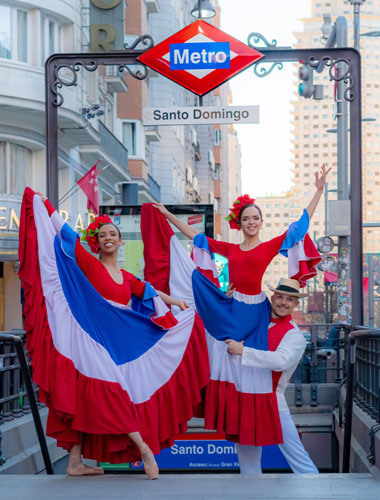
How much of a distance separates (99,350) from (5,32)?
15357 millimetres

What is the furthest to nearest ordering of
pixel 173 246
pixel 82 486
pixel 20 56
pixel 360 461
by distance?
pixel 20 56
pixel 173 246
pixel 360 461
pixel 82 486

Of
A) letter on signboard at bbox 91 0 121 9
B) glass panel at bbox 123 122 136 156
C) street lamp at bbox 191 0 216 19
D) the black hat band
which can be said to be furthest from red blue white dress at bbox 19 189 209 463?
glass panel at bbox 123 122 136 156

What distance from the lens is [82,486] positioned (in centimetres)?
592

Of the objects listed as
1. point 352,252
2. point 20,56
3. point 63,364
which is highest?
point 20,56

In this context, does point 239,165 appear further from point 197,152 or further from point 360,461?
point 360,461

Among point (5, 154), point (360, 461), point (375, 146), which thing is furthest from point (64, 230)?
point (375, 146)

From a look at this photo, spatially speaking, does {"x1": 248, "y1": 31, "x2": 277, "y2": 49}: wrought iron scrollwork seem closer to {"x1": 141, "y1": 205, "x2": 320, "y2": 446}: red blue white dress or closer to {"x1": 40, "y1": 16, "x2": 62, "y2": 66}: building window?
{"x1": 141, "y1": 205, "x2": 320, "y2": 446}: red blue white dress

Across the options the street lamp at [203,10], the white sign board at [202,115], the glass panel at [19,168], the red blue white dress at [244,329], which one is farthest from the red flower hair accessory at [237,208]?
the glass panel at [19,168]

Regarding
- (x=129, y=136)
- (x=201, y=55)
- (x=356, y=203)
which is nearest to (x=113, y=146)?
(x=129, y=136)

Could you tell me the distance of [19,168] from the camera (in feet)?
68.5

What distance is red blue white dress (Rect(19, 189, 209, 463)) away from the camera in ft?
20.3

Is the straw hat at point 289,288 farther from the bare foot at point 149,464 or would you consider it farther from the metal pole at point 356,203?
the metal pole at point 356,203

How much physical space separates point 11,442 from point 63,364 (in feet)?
5.21

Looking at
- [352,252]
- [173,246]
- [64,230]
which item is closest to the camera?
[64,230]
